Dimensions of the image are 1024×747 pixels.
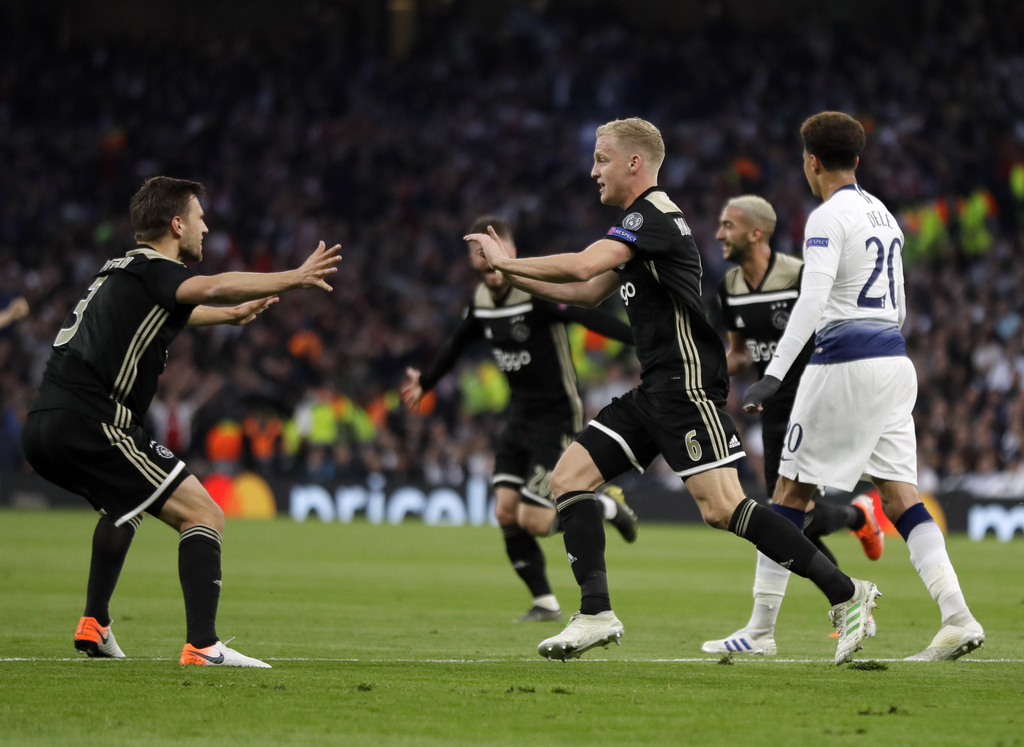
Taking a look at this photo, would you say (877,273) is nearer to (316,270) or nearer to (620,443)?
(620,443)

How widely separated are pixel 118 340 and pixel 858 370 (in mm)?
3439

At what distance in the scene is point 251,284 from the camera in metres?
5.95

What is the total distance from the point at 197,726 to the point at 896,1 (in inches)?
1244

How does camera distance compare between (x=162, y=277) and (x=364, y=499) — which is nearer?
(x=162, y=277)

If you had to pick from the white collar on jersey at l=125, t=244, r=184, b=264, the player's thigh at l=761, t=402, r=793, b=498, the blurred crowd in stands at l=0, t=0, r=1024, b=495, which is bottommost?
the player's thigh at l=761, t=402, r=793, b=498

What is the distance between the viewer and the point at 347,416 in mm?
23766

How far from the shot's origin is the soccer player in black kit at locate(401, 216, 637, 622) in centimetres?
959

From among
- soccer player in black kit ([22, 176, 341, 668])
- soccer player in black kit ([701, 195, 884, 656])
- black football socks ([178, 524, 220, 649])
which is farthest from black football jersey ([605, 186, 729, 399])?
black football socks ([178, 524, 220, 649])

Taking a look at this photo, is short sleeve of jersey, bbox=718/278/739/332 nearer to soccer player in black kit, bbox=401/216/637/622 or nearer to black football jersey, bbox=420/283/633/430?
soccer player in black kit, bbox=401/216/637/622

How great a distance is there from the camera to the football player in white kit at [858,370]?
21.4 ft

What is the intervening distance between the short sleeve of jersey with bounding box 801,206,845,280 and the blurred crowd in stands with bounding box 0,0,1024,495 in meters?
15.8

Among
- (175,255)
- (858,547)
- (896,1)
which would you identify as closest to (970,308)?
(858,547)

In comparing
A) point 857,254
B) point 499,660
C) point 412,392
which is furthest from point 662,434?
point 412,392

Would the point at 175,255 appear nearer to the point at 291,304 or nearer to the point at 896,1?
the point at 291,304
